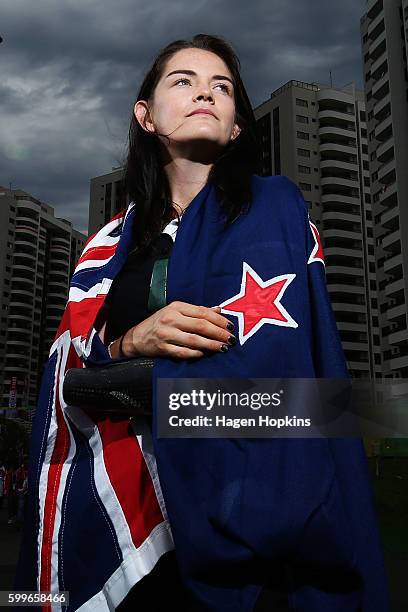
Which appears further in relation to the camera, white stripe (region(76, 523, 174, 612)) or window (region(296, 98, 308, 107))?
window (region(296, 98, 308, 107))

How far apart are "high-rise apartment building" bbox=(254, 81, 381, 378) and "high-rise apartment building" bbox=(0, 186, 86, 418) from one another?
36570 millimetres

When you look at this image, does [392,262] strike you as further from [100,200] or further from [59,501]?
[59,501]

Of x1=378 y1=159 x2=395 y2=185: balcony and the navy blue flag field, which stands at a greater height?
x1=378 y1=159 x2=395 y2=185: balcony

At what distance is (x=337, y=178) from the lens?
3312 inches

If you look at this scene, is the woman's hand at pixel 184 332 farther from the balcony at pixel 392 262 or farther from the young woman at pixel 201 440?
the balcony at pixel 392 262

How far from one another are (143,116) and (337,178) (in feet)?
282

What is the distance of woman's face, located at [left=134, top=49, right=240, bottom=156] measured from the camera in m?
1.55

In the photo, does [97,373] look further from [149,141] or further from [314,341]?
[149,141]

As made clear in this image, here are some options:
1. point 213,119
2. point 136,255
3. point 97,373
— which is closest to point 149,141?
point 213,119

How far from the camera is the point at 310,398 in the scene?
1110mm

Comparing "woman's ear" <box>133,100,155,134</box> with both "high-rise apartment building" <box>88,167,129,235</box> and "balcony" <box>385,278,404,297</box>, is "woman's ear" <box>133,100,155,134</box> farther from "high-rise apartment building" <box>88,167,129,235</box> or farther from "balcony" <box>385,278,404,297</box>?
"high-rise apartment building" <box>88,167,129,235</box>

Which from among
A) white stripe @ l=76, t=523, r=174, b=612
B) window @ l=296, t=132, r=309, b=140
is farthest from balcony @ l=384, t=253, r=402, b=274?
white stripe @ l=76, t=523, r=174, b=612

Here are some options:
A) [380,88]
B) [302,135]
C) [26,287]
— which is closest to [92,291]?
[380,88]

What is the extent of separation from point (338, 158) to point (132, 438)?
3518 inches
